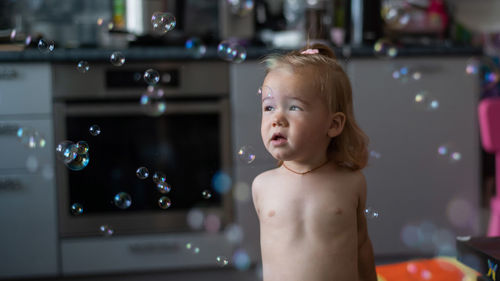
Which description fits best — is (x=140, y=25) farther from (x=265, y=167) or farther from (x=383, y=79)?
(x=383, y=79)

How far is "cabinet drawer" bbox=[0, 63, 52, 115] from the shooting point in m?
1.78

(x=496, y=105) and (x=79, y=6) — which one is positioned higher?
(x=79, y=6)

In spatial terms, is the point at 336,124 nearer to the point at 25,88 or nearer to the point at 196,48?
the point at 196,48

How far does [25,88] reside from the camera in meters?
1.79

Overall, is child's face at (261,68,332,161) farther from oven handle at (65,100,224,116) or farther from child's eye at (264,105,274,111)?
oven handle at (65,100,224,116)

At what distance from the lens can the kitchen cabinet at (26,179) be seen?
1.78 m

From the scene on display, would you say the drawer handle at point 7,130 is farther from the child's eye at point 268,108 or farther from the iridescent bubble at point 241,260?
the child's eye at point 268,108

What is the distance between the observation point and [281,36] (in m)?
2.40

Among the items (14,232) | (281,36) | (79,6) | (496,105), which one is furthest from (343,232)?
(79,6)

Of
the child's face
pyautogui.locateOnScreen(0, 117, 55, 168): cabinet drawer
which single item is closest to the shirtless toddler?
the child's face

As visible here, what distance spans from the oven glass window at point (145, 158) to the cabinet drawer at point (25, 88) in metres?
0.13

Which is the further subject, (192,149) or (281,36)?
(281,36)

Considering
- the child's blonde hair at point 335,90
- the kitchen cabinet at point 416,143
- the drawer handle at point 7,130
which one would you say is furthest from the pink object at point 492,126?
the drawer handle at point 7,130

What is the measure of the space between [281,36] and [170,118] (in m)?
0.79
